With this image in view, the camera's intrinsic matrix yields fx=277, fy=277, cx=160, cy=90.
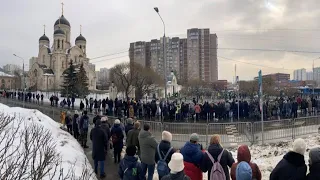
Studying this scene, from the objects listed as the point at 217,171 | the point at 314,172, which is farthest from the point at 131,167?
the point at 314,172

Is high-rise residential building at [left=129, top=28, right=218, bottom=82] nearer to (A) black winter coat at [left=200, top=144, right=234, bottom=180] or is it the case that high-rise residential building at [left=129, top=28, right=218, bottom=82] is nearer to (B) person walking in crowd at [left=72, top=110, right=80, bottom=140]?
(B) person walking in crowd at [left=72, top=110, right=80, bottom=140]

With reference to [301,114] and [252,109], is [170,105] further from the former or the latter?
[301,114]

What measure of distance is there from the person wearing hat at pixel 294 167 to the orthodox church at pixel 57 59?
71077 millimetres

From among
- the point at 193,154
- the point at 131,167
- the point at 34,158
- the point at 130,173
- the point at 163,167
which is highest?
the point at 34,158

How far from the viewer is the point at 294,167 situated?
4.35m

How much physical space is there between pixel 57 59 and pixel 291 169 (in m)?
78.0

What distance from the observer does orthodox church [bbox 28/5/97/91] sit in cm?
7419

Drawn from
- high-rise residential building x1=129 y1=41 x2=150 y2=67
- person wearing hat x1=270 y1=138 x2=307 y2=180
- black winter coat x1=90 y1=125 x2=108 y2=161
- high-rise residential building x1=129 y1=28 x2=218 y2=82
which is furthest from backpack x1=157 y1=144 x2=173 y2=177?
high-rise residential building x1=129 y1=41 x2=150 y2=67

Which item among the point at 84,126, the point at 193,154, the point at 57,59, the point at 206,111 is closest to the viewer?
the point at 193,154

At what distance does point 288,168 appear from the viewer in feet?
14.2

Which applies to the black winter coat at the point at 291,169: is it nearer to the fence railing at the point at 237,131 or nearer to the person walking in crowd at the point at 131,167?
the person walking in crowd at the point at 131,167

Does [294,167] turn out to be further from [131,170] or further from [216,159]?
[131,170]

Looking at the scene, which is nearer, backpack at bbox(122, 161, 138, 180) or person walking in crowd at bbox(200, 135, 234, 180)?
backpack at bbox(122, 161, 138, 180)

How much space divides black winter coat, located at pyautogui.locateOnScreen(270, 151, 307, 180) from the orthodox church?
233ft
